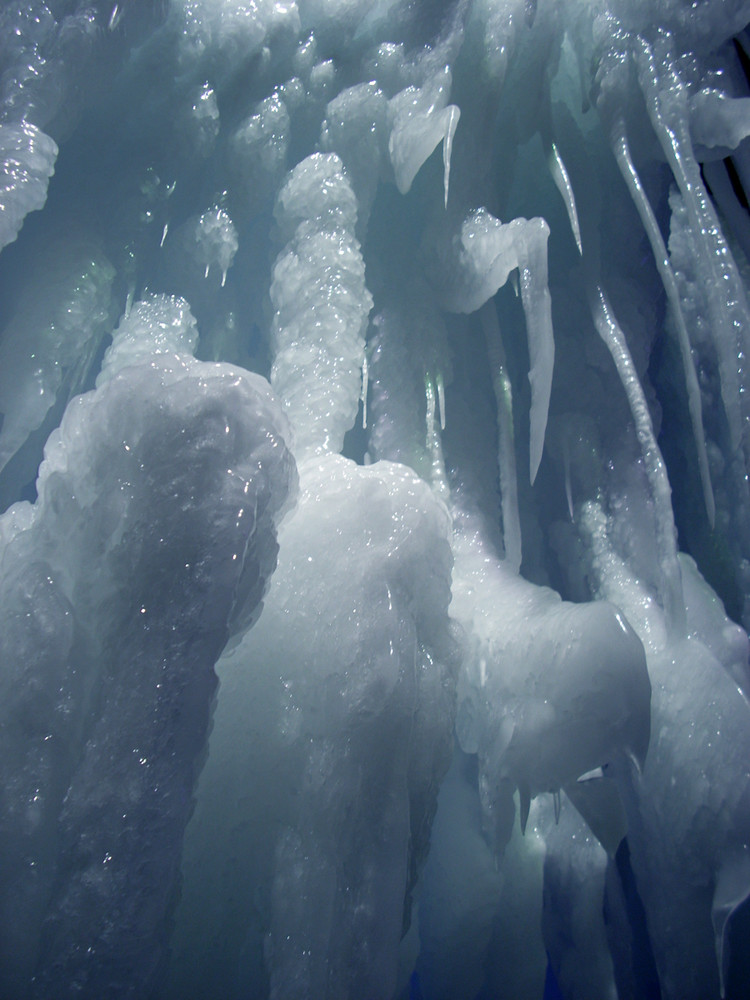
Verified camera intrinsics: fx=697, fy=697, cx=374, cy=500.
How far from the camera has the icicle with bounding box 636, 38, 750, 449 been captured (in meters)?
1.25

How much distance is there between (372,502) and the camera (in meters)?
1.02

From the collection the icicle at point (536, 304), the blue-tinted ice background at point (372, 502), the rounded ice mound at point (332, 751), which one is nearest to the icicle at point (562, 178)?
the blue-tinted ice background at point (372, 502)

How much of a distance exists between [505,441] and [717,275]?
0.48 meters

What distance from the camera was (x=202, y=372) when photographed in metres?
0.90

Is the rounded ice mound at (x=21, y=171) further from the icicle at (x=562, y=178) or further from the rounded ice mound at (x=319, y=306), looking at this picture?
the icicle at (x=562, y=178)

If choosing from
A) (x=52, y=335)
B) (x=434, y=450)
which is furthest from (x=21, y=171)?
(x=434, y=450)

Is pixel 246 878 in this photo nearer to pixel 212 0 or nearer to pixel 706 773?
pixel 706 773

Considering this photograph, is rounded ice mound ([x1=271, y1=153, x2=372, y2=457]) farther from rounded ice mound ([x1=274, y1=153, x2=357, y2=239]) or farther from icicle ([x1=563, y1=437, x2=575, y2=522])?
icicle ([x1=563, y1=437, x2=575, y2=522])

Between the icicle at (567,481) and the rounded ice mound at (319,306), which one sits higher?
the rounded ice mound at (319,306)

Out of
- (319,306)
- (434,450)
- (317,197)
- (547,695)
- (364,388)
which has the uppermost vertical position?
(317,197)

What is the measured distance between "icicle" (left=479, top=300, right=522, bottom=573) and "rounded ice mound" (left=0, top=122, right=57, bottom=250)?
832 millimetres

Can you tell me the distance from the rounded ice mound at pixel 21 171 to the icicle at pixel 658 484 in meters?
1.00

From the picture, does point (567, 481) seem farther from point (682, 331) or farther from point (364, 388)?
point (364, 388)

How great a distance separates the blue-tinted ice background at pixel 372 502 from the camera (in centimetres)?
80
